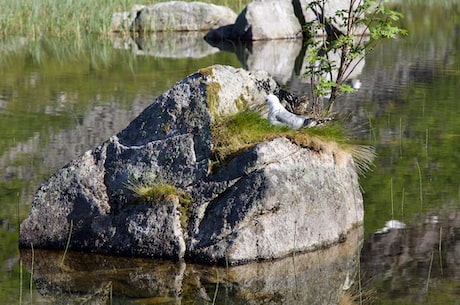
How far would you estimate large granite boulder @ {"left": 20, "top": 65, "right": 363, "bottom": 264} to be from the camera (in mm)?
8836

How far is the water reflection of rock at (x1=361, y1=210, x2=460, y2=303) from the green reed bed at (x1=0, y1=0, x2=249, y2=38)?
18.8m

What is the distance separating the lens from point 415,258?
29.0ft

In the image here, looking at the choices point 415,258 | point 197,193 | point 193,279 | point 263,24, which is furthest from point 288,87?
point 193,279

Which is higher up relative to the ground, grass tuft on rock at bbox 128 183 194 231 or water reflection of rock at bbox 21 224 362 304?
grass tuft on rock at bbox 128 183 194 231

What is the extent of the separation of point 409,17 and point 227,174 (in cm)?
2462

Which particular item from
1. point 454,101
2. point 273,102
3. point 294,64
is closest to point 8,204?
point 273,102

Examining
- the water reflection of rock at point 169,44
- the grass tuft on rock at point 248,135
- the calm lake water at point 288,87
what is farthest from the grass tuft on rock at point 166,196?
the water reflection of rock at point 169,44

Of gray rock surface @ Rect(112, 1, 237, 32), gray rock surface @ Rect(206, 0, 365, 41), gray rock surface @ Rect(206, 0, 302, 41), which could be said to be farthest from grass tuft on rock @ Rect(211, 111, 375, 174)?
gray rock surface @ Rect(112, 1, 237, 32)

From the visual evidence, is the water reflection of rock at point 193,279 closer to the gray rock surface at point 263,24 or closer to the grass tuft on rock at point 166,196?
the grass tuft on rock at point 166,196

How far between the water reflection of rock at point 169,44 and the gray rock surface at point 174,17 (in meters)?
0.32

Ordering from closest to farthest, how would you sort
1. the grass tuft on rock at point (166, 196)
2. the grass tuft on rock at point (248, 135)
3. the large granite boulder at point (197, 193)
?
the large granite boulder at point (197, 193), the grass tuft on rock at point (166, 196), the grass tuft on rock at point (248, 135)

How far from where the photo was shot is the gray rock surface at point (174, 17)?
29281 mm

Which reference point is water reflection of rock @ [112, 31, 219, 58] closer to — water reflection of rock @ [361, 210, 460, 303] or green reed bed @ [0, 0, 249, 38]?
green reed bed @ [0, 0, 249, 38]

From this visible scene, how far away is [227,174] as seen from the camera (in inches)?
360
